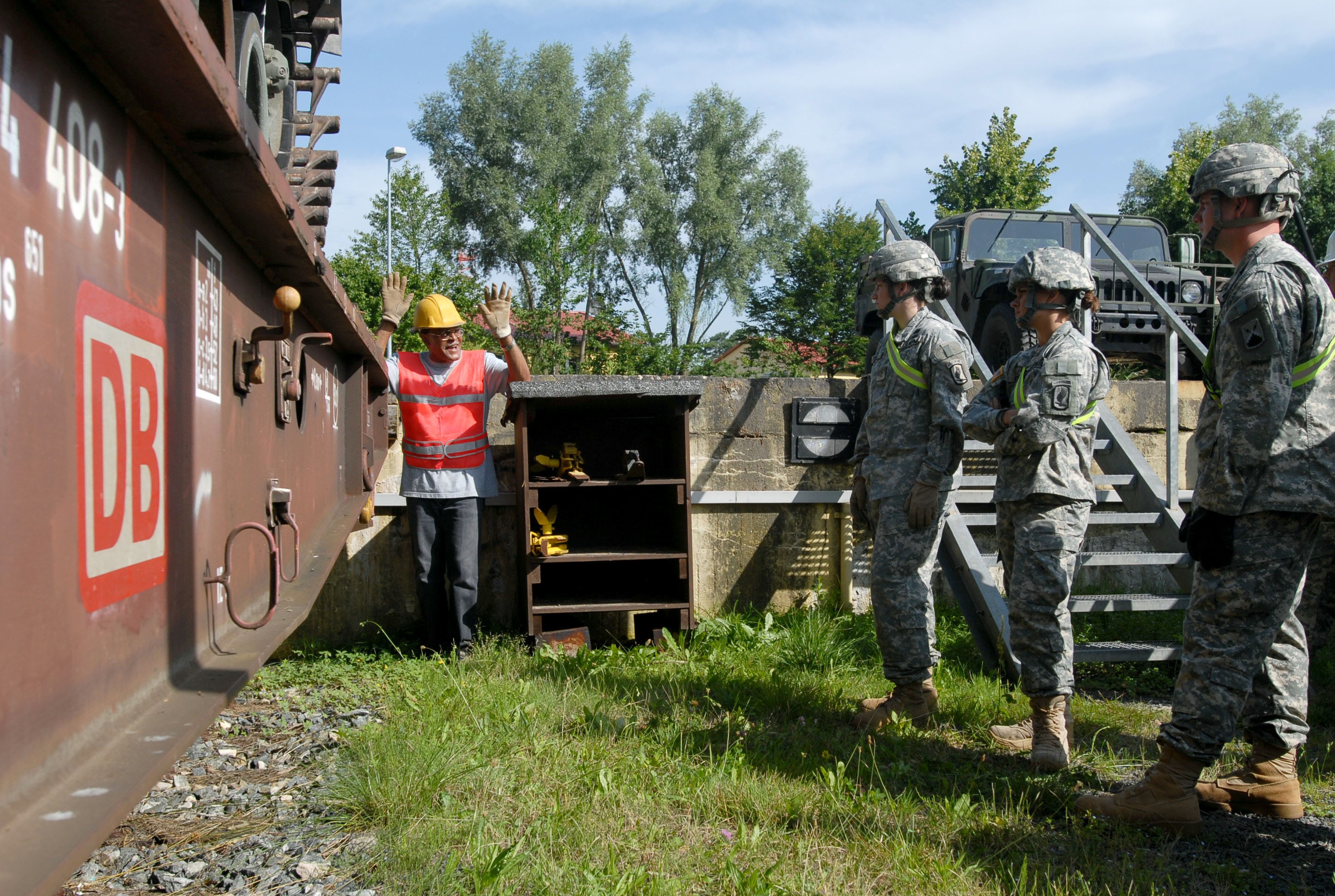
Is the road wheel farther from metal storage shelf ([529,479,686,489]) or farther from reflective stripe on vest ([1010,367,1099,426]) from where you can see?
reflective stripe on vest ([1010,367,1099,426])

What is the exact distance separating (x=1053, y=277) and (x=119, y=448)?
3.18m

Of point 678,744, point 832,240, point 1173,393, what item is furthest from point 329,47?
point 832,240

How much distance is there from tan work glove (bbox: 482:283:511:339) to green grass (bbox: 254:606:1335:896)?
1.62 metres

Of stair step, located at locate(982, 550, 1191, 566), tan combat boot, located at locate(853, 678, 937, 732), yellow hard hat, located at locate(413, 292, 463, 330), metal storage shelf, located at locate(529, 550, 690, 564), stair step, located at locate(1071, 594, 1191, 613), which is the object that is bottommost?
tan combat boot, located at locate(853, 678, 937, 732)

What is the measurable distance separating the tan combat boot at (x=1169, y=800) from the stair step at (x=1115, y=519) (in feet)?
7.57

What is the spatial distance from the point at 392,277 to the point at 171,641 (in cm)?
310

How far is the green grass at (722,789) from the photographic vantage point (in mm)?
2391

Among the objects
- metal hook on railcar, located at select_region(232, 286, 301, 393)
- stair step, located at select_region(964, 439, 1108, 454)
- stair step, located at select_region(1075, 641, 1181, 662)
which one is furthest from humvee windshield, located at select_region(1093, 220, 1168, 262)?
metal hook on railcar, located at select_region(232, 286, 301, 393)

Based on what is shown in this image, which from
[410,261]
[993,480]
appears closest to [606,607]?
[993,480]

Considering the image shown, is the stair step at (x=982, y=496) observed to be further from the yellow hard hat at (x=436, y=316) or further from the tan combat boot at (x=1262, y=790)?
the yellow hard hat at (x=436, y=316)

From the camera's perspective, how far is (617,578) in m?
5.72

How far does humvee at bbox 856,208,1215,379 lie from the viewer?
27.8 ft

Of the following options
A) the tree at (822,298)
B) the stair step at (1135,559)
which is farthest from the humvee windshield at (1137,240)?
the tree at (822,298)

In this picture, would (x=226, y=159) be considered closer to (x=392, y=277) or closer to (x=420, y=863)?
(x=420, y=863)
